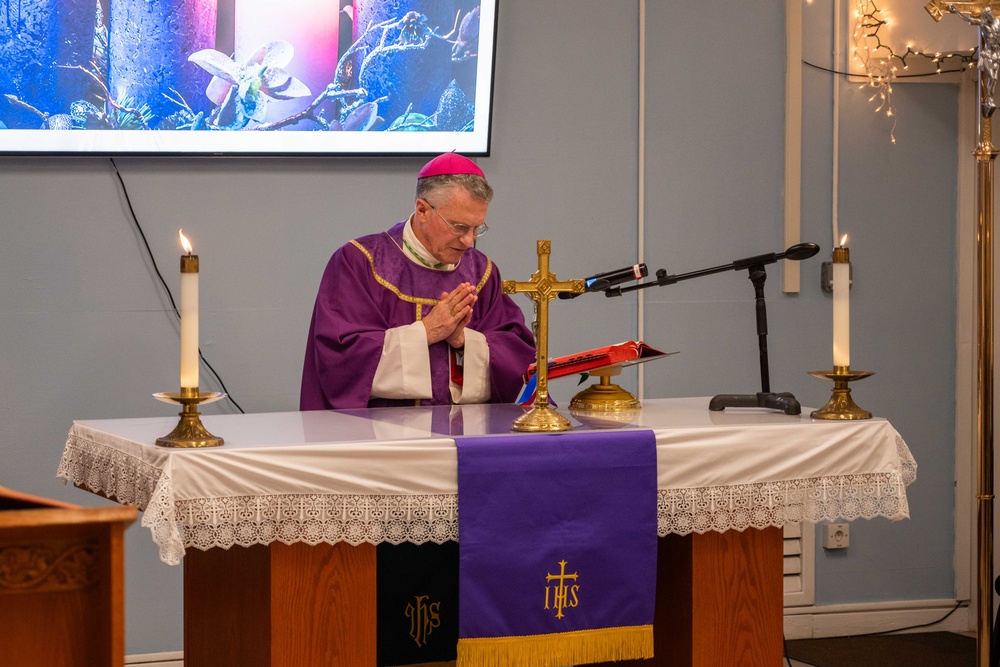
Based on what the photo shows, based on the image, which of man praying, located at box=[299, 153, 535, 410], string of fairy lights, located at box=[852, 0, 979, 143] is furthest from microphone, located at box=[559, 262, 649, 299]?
string of fairy lights, located at box=[852, 0, 979, 143]

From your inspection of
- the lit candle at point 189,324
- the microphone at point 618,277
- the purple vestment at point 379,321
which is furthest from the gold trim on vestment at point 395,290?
the lit candle at point 189,324

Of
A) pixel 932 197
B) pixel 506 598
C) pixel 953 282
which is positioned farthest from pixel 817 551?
pixel 506 598

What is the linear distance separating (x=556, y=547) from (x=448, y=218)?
1447 millimetres

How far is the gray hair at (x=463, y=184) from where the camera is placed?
3.70 m

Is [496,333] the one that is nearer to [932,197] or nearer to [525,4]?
[525,4]

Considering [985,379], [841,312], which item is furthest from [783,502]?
[985,379]

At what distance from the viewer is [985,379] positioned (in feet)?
13.0

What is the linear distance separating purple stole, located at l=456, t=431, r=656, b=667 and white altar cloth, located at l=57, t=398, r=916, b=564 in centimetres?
5

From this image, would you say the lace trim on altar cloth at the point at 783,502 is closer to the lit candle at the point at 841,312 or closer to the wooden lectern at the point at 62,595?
the lit candle at the point at 841,312

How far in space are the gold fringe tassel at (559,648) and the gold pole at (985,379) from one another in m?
1.80

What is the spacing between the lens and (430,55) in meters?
4.65

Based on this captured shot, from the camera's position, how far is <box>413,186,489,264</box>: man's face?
12.1 feet

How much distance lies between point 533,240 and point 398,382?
1.61 meters

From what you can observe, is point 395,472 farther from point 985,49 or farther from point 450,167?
point 985,49
